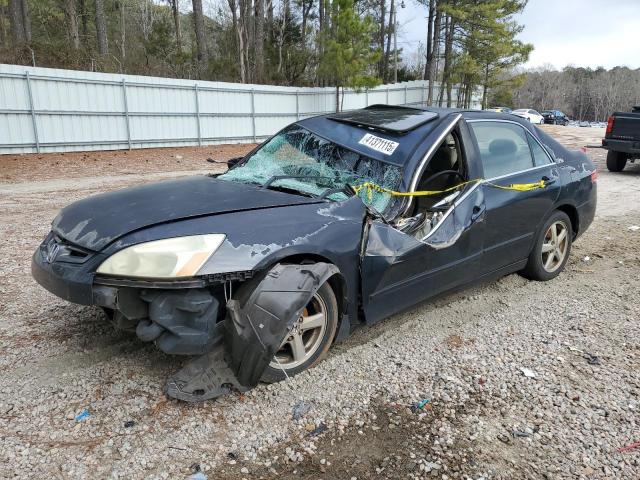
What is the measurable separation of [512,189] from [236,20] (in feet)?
89.0

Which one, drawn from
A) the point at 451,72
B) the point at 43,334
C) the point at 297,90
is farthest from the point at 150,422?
→ the point at 451,72

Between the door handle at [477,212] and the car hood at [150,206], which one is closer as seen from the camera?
the car hood at [150,206]

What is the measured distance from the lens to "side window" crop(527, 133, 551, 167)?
437 centimetres

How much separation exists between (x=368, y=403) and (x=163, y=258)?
135 centimetres

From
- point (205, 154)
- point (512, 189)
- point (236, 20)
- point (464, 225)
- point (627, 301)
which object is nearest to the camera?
point (464, 225)

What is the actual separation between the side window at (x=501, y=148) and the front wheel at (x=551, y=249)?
0.62 metres

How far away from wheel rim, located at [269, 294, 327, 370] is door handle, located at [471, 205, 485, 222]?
1.43 m

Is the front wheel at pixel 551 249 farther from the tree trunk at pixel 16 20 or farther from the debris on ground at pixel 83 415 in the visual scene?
the tree trunk at pixel 16 20

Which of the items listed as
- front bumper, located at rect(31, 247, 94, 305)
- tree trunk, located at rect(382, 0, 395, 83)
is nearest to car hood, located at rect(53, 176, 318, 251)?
front bumper, located at rect(31, 247, 94, 305)

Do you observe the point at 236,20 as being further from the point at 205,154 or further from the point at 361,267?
the point at 361,267

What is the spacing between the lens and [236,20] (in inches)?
1082

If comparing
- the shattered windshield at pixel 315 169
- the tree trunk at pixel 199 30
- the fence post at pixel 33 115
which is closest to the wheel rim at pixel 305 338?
the shattered windshield at pixel 315 169

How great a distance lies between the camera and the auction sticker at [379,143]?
352cm

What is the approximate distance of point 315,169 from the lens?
11.7 feet
